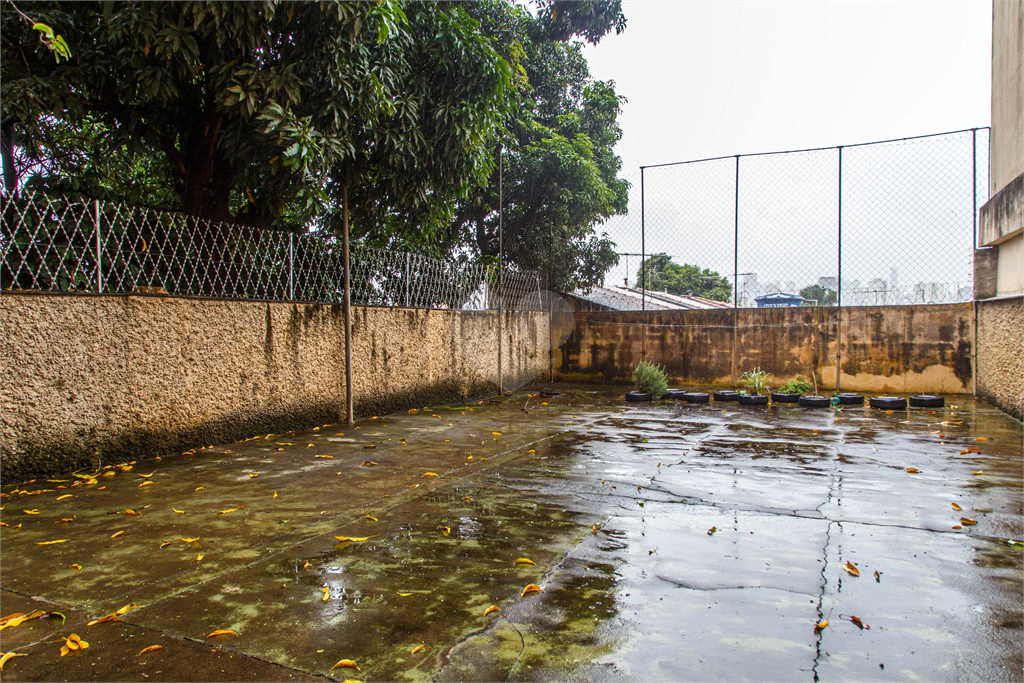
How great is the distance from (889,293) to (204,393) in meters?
9.19

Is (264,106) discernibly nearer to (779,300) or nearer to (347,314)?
(347,314)

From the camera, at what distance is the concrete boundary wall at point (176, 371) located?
4016 millimetres

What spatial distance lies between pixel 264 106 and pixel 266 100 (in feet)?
0.23

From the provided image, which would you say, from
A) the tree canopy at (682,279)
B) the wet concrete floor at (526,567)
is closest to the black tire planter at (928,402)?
the wet concrete floor at (526,567)

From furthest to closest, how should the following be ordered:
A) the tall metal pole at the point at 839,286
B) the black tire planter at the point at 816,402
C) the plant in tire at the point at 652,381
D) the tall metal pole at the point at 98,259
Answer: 1. the tall metal pole at the point at 839,286
2. the plant in tire at the point at 652,381
3. the black tire planter at the point at 816,402
4. the tall metal pole at the point at 98,259

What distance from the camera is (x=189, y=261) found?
18.0 feet

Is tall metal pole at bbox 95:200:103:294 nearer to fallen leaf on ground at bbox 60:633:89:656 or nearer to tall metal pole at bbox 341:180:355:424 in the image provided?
tall metal pole at bbox 341:180:355:424

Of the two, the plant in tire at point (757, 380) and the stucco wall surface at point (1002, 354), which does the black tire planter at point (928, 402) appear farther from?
the plant in tire at point (757, 380)

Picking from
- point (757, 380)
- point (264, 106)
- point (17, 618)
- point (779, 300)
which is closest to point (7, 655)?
point (17, 618)

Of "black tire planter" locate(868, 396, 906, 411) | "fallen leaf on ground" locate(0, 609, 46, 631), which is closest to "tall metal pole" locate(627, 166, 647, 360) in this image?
"black tire planter" locate(868, 396, 906, 411)

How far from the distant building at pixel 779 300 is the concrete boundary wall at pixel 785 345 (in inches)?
4.1

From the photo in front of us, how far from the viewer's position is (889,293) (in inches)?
363

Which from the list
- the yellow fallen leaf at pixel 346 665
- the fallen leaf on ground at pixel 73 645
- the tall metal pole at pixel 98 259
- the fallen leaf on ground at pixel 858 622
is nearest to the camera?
the yellow fallen leaf at pixel 346 665

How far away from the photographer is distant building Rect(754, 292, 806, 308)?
9.68 meters
